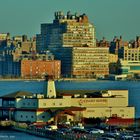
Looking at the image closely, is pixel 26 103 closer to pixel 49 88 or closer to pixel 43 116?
pixel 43 116

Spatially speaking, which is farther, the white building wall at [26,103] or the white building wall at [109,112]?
the white building wall at [109,112]

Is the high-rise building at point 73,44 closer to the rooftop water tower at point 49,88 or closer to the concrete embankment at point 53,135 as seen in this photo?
the rooftop water tower at point 49,88

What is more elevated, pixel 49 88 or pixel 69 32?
pixel 69 32

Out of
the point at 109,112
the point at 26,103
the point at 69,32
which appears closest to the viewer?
the point at 26,103

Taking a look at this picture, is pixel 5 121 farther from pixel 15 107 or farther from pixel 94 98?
pixel 94 98

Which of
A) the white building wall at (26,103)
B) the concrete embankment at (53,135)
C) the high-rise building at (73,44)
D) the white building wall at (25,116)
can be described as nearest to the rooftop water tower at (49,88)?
the white building wall at (26,103)

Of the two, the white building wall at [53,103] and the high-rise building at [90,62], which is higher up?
the high-rise building at [90,62]

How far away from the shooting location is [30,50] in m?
117

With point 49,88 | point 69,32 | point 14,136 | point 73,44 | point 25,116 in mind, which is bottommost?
point 14,136

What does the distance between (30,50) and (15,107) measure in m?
86.4

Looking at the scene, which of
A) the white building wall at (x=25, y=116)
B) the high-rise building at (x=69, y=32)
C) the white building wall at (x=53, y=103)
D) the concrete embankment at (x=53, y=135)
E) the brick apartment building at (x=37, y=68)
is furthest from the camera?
the high-rise building at (x=69, y=32)

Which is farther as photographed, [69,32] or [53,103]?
[69,32]

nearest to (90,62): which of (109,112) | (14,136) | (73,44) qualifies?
(73,44)

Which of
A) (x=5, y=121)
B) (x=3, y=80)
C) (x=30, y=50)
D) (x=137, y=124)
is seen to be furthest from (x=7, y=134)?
(x=30, y=50)
